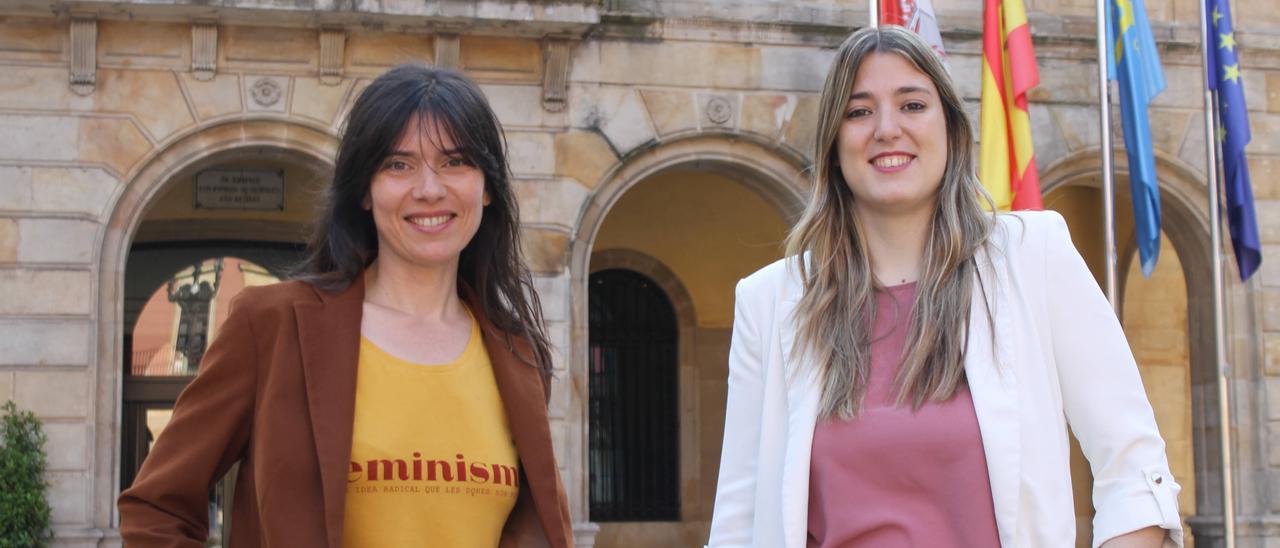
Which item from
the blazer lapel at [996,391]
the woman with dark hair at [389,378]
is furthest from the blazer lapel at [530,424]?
the blazer lapel at [996,391]

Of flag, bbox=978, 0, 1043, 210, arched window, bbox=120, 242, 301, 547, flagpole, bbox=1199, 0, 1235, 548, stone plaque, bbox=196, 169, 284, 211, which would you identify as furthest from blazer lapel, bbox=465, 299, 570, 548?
arched window, bbox=120, 242, 301, 547

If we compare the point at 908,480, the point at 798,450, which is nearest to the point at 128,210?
the point at 798,450

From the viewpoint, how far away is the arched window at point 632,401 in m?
16.5

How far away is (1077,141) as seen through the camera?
13.4 m

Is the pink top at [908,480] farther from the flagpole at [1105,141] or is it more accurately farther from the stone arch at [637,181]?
the flagpole at [1105,141]

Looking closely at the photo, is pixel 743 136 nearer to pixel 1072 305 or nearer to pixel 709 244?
pixel 709 244

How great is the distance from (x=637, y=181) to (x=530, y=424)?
9824 mm

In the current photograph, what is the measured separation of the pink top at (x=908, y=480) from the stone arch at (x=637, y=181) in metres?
9.53

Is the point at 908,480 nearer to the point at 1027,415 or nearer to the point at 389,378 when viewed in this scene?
the point at 1027,415

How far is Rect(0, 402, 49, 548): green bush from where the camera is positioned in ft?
36.2

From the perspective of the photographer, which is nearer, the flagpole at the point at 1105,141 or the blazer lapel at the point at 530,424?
the blazer lapel at the point at 530,424

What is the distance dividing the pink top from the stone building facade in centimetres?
954

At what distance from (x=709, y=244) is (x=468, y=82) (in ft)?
44.5

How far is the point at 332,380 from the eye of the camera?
9.40 ft
